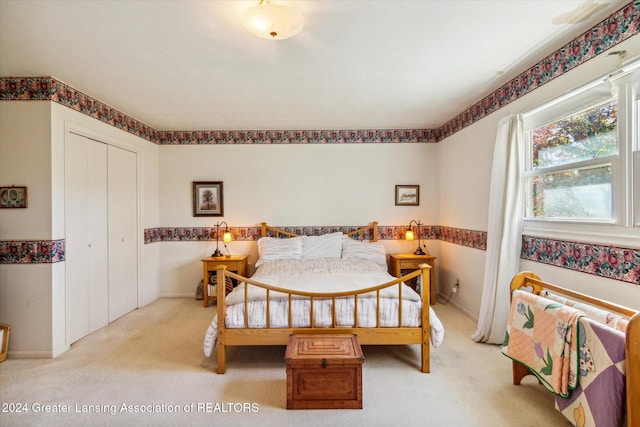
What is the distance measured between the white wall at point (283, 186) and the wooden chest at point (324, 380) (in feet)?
9.13

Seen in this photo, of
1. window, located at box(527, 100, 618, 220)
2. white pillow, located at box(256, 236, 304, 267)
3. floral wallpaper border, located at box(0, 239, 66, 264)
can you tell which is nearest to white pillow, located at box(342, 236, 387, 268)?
white pillow, located at box(256, 236, 304, 267)

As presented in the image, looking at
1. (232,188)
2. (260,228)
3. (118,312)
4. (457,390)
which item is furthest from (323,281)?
(118,312)

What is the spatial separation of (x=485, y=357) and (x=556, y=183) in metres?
1.74

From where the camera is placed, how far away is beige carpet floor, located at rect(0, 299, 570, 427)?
74.5 inches

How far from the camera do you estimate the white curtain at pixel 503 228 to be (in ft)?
8.86

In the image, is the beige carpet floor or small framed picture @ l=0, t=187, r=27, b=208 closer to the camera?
the beige carpet floor

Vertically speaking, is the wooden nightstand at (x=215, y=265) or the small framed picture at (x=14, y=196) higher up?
the small framed picture at (x=14, y=196)

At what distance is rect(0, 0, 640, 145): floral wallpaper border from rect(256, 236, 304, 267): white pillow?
63.2 inches

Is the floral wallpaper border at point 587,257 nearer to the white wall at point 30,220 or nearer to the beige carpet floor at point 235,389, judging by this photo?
the beige carpet floor at point 235,389

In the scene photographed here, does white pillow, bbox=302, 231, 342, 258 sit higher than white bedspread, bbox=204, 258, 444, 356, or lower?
higher

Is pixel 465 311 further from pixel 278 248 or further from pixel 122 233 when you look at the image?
pixel 122 233

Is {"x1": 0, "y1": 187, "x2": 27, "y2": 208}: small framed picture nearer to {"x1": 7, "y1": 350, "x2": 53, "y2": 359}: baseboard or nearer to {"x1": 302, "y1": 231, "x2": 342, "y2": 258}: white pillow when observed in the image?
{"x1": 7, "y1": 350, "x2": 53, "y2": 359}: baseboard

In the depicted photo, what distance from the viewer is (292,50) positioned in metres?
2.27

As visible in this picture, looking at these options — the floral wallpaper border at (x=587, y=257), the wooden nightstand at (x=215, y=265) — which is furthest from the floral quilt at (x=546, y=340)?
the wooden nightstand at (x=215, y=265)
